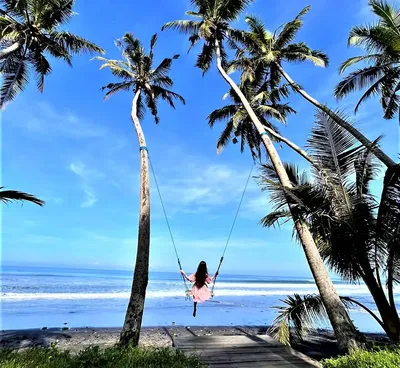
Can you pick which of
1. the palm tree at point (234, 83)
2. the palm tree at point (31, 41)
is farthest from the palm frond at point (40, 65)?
the palm tree at point (234, 83)

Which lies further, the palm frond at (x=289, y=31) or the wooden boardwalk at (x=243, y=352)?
the palm frond at (x=289, y=31)

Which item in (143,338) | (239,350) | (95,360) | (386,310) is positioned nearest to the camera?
(95,360)

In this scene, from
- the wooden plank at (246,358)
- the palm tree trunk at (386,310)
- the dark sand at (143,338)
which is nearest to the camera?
the wooden plank at (246,358)

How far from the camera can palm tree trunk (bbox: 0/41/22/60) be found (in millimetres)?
9089

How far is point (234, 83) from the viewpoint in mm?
10172

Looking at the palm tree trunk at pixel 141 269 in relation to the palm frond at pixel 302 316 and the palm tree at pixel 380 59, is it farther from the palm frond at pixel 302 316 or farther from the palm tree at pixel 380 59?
the palm tree at pixel 380 59

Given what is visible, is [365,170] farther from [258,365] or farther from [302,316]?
[258,365]

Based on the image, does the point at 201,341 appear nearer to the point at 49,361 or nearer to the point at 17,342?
the point at 49,361

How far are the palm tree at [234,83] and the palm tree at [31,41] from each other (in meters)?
3.90

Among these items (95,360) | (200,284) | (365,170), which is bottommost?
(95,360)

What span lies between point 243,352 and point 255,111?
11.6 m

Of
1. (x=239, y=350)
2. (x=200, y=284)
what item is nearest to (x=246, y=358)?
(x=239, y=350)

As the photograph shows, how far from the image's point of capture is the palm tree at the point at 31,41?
963cm

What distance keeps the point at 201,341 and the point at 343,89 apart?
9.66m
